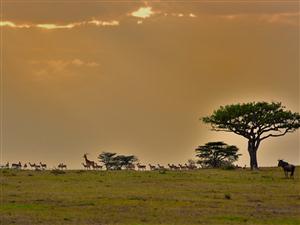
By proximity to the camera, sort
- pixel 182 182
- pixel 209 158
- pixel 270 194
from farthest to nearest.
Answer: pixel 209 158
pixel 182 182
pixel 270 194

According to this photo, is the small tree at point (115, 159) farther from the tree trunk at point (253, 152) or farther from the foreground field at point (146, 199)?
the foreground field at point (146, 199)

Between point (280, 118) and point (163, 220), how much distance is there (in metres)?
47.3

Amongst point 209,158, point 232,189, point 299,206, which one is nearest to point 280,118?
point 209,158

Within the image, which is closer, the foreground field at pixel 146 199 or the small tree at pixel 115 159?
the foreground field at pixel 146 199

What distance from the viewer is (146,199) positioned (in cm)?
3728

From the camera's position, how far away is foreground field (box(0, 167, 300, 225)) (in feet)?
100

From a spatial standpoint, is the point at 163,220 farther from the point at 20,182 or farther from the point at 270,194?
the point at 20,182

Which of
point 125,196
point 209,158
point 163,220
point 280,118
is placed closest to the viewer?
point 163,220

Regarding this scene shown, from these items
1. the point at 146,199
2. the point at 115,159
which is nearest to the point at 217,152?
the point at 115,159

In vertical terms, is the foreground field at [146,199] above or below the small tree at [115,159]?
below

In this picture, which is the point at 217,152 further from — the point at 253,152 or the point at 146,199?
the point at 146,199

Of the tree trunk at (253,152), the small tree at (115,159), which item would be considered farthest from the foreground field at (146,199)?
the small tree at (115,159)

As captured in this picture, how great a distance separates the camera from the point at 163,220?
29828 millimetres

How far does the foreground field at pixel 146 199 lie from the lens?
30.6 meters
